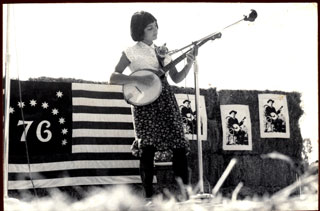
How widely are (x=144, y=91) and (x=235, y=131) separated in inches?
29.4

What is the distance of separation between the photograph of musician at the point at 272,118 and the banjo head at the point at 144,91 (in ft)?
2.73

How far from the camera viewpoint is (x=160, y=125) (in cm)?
288

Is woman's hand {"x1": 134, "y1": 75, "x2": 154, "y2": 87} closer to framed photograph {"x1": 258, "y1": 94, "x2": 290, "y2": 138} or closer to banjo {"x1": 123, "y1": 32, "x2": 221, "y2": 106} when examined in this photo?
banjo {"x1": 123, "y1": 32, "x2": 221, "y2": 106}

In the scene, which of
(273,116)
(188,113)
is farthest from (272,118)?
(188,113)

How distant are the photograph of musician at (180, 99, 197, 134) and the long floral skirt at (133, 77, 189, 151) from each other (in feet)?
0.76

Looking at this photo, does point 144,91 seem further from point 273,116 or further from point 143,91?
point 273,116

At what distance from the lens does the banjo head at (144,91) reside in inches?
113

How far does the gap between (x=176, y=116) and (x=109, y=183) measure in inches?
21.6

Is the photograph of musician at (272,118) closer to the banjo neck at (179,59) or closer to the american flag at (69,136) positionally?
the banjo neck at (179,59)

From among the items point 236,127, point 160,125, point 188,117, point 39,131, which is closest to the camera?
point 160,125

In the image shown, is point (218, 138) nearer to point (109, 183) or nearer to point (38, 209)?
point (109, 183)

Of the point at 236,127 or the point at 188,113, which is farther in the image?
the point at 236,127

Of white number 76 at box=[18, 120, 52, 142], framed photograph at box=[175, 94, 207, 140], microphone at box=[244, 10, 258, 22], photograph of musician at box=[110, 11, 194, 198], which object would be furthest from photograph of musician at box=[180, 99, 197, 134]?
white number 76 at box=[18, 120, 52, 142]

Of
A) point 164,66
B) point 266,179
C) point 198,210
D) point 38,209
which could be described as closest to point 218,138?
point 266,179
